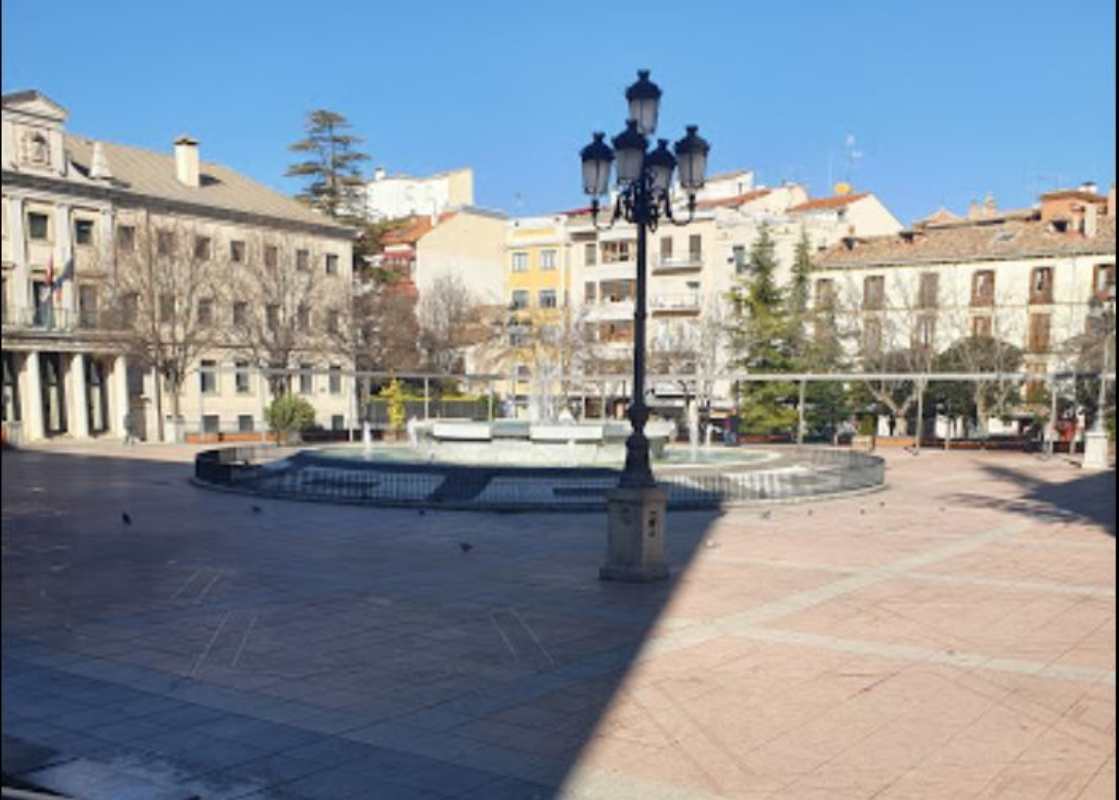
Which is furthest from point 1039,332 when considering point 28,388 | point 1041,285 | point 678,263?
point 28,388

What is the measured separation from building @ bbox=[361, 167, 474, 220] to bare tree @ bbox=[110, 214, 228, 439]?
29351 mm

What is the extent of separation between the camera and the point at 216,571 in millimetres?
10539

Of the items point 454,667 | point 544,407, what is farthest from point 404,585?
point 544,407

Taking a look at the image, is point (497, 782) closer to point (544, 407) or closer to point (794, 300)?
point (544, 407)

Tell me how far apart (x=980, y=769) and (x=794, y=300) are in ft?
129

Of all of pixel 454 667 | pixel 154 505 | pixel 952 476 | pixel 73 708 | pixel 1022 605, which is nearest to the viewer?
pixel 73 708

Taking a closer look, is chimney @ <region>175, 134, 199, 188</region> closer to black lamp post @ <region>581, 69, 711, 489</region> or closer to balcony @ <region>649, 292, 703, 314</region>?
balcony @ <region>649, 292, 703, 314</region>

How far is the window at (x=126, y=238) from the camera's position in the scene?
37312mm

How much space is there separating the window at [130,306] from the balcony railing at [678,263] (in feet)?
92.2

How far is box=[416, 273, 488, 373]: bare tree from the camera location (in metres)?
47.7

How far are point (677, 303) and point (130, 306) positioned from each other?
28636mm

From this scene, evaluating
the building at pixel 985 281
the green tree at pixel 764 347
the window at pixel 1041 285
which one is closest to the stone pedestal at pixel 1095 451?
the building at pixel 985 281

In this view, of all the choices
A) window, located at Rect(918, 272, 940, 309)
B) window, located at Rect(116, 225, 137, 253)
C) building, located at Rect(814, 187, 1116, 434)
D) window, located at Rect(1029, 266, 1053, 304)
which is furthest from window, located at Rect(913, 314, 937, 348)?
window, located at Rect(116, 225, 137, 253)

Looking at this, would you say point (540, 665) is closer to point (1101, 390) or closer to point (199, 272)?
point (1101, 390)
